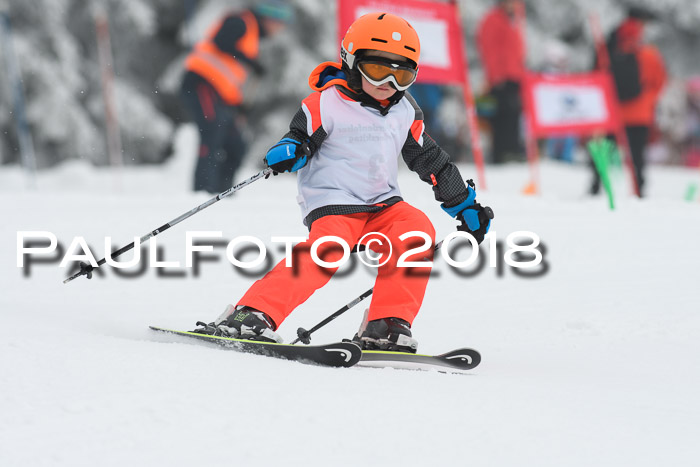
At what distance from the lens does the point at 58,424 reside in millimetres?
2016

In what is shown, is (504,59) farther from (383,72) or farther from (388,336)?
(388,336)

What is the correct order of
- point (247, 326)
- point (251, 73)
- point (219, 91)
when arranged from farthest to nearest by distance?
point (251, 73) → point (219, 91) → point (247, 326)

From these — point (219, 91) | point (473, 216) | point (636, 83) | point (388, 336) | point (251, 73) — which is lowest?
point (388, 336)

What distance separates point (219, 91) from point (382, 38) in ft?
14.0

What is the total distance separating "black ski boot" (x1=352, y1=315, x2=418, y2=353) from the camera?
10.0 feet

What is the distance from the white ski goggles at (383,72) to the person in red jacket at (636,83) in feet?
18.8

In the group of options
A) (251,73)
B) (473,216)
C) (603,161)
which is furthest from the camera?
(251,73)

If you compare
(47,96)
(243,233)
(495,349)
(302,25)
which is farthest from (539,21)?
(495,349)

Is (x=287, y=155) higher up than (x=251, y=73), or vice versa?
(x=251, y=73)

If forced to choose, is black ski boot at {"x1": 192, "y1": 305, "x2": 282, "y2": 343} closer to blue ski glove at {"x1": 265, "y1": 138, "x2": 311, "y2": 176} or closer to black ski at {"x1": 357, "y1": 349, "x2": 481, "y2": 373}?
black ski at {"x1": 357, "y1": 349, "x2": 481, "y2": 373}

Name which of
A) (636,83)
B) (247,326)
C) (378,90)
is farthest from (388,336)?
(636,83)

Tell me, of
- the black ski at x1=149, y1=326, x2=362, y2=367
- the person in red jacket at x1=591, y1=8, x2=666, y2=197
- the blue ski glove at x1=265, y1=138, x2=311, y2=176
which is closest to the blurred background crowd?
the person in red jacket at x1=591, y1=8, x2=666, y2=197

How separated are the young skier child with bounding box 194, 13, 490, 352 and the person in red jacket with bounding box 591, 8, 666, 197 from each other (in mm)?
5649

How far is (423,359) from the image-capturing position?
117 inches
